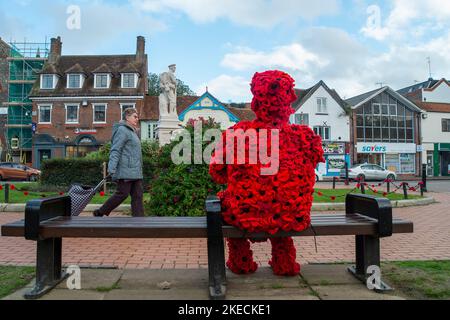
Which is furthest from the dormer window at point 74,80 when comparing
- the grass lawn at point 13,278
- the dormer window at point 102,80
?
the grass lawn at point 13,278

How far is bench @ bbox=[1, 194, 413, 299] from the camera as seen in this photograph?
2912mm

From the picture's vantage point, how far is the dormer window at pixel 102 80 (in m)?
35.2

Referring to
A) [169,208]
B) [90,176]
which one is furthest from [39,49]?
[169,208]

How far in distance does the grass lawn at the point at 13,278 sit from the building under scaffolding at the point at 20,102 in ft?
121

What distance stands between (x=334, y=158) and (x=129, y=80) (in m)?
21.6

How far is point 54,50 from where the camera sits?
3781 cm

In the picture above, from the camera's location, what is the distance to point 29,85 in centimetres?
3888

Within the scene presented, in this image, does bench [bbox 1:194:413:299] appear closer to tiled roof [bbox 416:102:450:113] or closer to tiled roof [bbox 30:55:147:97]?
tiled roof [bbox 30:55:147:97]

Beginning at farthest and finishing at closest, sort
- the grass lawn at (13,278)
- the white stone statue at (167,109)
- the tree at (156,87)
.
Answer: the tree at (156,87) < the white stone statue at (167,109) < the grass lawn at (13,278)

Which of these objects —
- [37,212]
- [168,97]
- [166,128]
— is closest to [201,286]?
[37,212]

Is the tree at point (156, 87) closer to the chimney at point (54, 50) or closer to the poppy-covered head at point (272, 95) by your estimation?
the chimney at point (54, 50)

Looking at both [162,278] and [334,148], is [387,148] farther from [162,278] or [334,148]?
[162,278]

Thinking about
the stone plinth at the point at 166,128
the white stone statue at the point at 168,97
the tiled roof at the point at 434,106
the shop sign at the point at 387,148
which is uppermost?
the tiled roof at the point at 434,106
